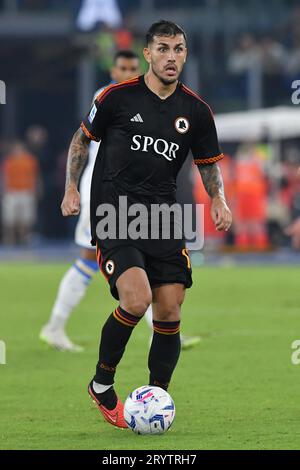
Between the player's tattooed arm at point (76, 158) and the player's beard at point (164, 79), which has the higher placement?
the player's beard at point (164, 79)

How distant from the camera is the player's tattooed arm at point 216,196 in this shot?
7.88m

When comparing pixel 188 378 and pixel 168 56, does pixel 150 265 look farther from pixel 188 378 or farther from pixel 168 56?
pixel 188 378

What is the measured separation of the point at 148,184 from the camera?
25.7 feet

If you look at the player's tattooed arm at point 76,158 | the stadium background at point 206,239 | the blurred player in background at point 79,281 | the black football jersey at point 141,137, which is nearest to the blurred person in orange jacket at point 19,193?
the stadium background at point 206,239

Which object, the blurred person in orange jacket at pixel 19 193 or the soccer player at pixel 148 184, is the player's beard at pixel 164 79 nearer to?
the soccer player at pixel 148 184

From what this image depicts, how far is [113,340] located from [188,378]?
2.28 metres

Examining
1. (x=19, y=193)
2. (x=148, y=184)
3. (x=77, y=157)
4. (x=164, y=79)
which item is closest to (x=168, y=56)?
(x=164, y=79)

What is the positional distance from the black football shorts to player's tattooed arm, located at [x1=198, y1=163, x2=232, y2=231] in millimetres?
294

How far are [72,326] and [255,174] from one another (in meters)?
→ 13.5

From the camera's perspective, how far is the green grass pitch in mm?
7395

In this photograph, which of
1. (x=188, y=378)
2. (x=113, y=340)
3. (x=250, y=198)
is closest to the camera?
(x=113, y=340)

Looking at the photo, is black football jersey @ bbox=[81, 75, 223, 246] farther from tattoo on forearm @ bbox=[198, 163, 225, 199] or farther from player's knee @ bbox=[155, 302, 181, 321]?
player's knee @ bbox=[155, 302, 181, 321]

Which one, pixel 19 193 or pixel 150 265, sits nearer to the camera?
pixel 150 265

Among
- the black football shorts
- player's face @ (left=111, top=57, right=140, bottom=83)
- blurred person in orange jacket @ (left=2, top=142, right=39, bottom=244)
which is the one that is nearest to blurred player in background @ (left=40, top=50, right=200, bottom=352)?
player's face @ (left=111, top=57, right=140, bottom=83)
